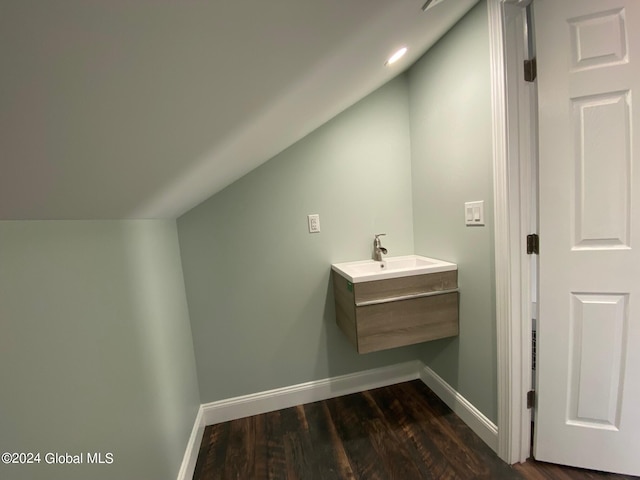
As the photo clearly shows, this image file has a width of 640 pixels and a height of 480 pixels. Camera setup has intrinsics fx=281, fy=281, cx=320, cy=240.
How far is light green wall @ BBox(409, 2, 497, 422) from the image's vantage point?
4.51ft

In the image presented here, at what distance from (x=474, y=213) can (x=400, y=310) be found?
65 cm

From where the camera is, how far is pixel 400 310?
1.59 m

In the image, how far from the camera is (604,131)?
43.7 inches

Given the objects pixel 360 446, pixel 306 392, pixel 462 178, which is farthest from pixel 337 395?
pixel 462 178

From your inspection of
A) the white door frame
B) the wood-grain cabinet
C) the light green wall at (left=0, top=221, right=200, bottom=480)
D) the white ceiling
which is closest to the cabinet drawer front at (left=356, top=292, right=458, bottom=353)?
the wood-grain cabinet

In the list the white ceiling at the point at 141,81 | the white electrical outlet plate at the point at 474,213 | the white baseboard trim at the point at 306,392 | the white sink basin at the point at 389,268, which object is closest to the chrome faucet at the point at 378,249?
the white sink basin at the point at 389,268

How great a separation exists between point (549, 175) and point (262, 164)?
147 cm

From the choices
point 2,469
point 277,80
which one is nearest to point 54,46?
point 277,80

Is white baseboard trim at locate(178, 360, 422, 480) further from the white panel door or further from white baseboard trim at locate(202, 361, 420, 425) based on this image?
the white panel door

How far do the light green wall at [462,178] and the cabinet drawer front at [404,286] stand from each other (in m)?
0.08

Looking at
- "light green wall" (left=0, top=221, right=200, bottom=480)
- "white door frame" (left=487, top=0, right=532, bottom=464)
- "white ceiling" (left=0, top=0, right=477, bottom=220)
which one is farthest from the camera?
"white door frame" (left=487, top=0, right=532, bottom=464)

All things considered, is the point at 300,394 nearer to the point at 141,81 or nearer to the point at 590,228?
the point at 590,228

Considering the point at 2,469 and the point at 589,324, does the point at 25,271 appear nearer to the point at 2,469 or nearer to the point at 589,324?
the point at 2,469

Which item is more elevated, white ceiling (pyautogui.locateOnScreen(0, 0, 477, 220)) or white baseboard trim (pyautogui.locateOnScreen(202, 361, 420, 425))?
white ceiling (pyautogui.locateOnScreen(0, 0, 477, 220))
